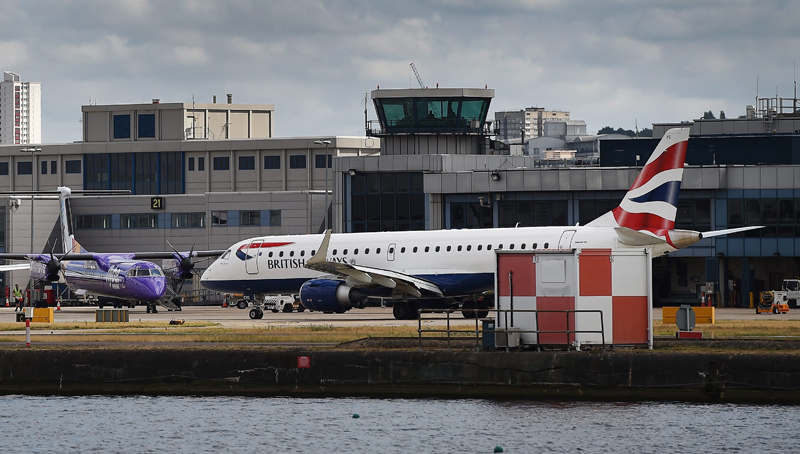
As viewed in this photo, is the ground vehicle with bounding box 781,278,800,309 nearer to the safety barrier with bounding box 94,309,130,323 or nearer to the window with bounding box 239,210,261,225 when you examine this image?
the safety barrier with bounding box 94,309,130,323

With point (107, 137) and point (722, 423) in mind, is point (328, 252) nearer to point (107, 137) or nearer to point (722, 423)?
point (722, 423)

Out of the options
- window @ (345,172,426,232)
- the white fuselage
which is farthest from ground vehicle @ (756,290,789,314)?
window @ (345,172,426,232)

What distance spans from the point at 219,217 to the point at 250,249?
3972 cm

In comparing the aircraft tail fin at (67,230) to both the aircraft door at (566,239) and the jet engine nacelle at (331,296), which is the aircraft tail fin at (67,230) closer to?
the jet engine nacelle at (331,296)

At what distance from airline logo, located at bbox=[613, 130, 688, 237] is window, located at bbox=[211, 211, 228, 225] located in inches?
2097

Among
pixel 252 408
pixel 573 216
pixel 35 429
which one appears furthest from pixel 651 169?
pixel 35 429

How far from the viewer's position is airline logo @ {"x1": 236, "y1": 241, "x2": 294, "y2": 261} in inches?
2525

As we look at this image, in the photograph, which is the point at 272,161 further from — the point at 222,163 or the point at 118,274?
the point at 118,274

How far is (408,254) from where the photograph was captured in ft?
198

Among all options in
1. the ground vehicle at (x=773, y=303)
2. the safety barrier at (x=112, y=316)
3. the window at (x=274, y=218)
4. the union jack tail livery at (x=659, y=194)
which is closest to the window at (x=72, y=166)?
the window at (x=274, y=218)

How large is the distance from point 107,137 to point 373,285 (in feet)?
336

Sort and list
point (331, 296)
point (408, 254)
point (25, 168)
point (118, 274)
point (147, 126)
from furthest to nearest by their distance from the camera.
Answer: point (147, 126)
point (25, 168)
point (118, 274)
point (408, 254)
point (331, 296)

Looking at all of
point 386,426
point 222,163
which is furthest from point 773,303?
point 222,163

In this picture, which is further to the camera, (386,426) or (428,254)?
(428,254)
